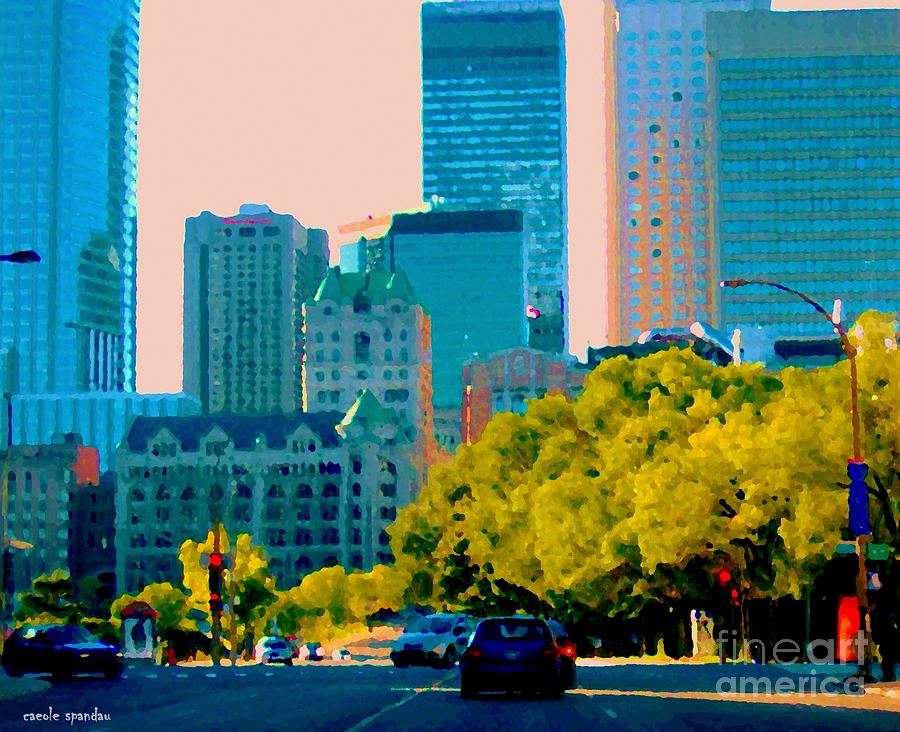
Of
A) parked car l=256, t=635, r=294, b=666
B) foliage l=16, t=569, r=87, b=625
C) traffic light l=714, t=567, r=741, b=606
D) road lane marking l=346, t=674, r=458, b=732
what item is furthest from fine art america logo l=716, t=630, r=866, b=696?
foliage l=16, t=569, r=87, b=625

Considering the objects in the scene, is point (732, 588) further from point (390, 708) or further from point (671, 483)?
point (390, 708)

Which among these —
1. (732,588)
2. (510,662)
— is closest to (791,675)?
(510,662)

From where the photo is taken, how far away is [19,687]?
43625 mm

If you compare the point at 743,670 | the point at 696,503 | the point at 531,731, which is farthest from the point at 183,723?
the point at 696,503

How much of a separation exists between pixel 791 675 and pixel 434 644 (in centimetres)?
1278

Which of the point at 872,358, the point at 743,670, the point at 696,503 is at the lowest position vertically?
the point at 743,670

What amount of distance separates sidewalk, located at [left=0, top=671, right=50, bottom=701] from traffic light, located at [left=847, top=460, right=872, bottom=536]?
1883 cm

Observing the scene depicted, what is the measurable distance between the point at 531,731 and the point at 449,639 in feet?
103

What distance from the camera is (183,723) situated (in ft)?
102

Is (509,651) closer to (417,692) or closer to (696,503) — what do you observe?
(417,692)

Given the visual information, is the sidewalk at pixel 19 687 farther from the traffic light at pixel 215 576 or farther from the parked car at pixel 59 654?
the traffic light at pixel 215 576

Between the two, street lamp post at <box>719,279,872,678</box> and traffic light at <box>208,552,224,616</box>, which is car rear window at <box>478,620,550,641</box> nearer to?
street lamp post at <box>719,279,872,678</box>

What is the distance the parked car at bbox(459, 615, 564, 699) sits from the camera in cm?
4038

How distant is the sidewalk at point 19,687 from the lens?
41287mm
